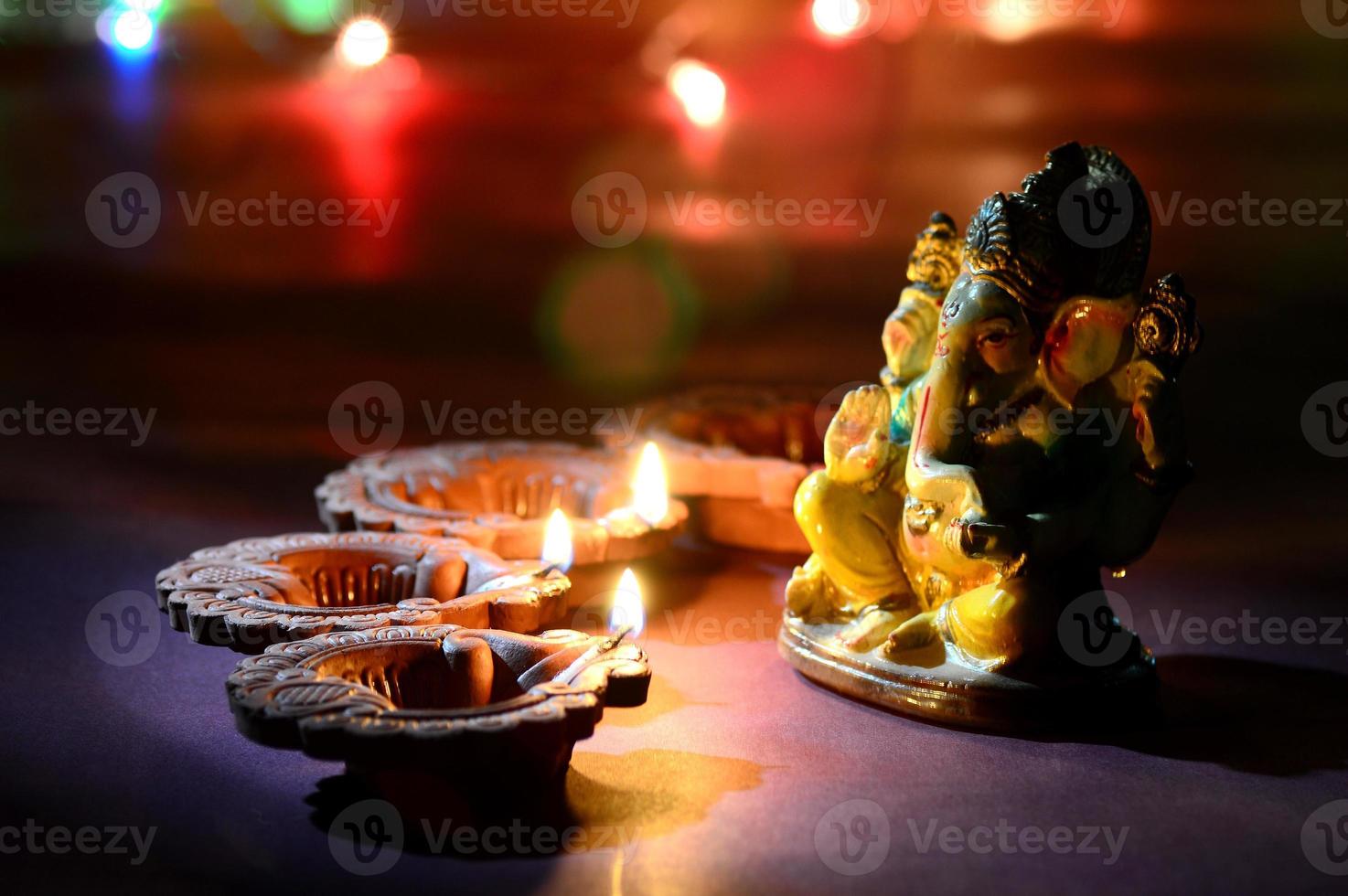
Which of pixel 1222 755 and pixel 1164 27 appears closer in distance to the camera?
pixel 1222 755

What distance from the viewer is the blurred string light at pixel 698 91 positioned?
6206mm

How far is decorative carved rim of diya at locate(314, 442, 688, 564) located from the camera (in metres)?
3.25

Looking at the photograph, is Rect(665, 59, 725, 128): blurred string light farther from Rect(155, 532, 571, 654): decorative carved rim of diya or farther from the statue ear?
the statue ear

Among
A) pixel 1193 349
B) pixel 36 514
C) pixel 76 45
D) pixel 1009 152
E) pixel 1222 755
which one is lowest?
pixel 1222 755

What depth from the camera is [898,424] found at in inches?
113

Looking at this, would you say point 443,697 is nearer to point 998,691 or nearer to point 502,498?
point 998,691

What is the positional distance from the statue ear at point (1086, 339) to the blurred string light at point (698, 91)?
12.9 feet

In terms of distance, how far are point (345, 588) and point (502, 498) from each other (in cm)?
83

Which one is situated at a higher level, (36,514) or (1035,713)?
(36,514)

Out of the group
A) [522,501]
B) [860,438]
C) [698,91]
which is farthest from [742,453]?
[698,91]

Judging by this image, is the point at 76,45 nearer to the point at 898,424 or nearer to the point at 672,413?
the point at 672,413

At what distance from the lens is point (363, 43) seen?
604 cm

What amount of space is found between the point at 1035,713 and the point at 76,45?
17.2 ft

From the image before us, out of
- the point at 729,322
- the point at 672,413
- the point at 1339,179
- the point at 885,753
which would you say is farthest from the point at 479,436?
the point at 1339,179
